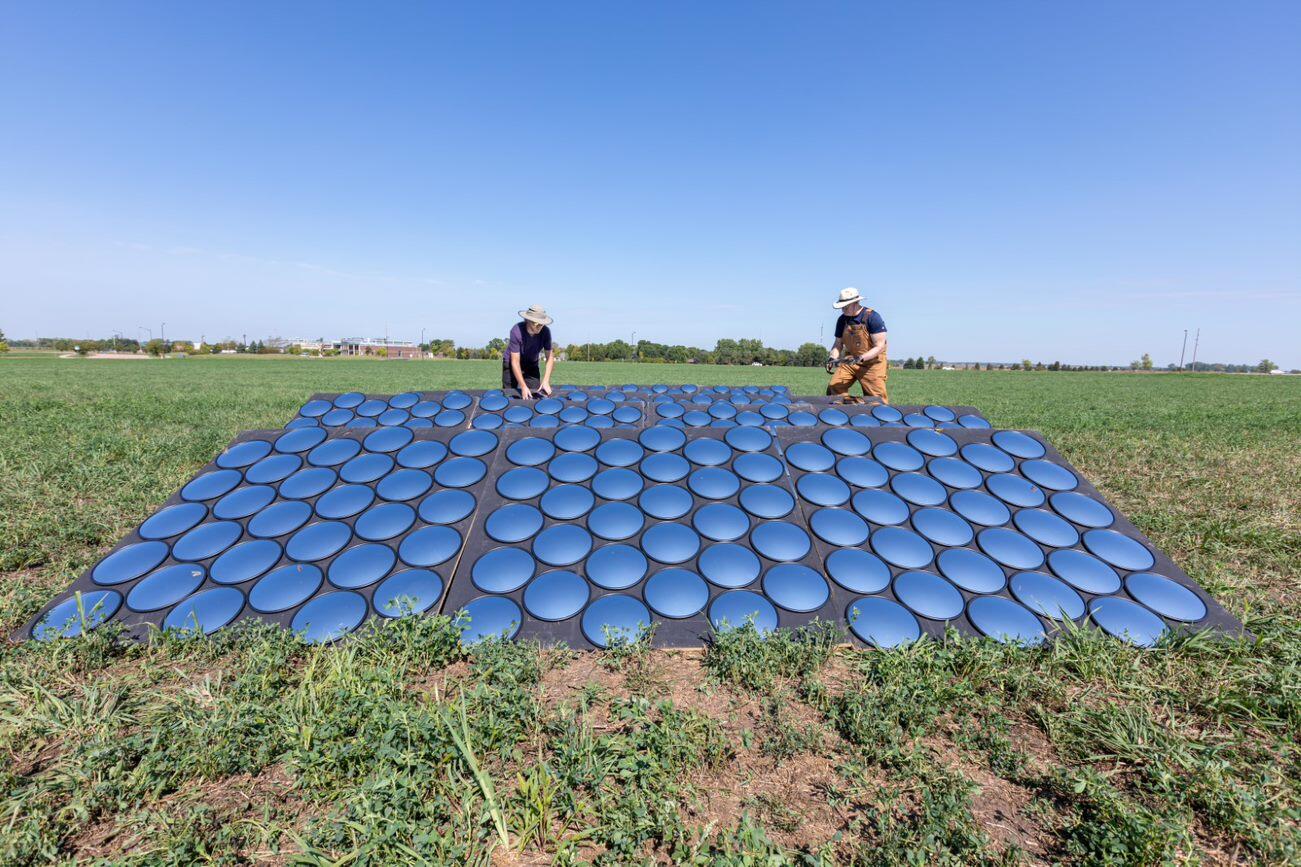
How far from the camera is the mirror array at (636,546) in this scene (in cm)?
295

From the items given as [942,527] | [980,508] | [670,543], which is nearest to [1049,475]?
[980,508]

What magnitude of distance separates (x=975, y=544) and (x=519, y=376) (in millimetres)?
6182

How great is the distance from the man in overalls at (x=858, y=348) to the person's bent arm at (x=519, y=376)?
4.93 meters

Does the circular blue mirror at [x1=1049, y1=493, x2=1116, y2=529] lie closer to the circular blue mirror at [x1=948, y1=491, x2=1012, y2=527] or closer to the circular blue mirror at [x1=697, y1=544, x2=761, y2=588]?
the circular blue mirror at [x1=948, y1=491, x2=1012, y2=527]

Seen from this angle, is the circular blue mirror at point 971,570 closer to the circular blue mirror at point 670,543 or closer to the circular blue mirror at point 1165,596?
the circular blue mirror at point 1165,596

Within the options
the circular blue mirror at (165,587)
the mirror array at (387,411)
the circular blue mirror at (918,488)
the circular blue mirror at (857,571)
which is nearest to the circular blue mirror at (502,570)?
the circular blue mirror at (165,587)

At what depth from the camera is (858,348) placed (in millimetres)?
7637

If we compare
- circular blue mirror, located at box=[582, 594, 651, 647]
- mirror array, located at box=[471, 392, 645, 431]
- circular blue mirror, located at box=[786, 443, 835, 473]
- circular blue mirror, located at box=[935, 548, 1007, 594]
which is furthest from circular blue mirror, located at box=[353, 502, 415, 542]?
circular blue mirror, located at box=[935, 548, 1007, 594]

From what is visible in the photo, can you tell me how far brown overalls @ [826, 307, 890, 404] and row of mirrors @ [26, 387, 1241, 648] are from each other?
3.07 metres

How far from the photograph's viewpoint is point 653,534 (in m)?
3.50

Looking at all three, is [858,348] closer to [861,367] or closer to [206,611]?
[861,367]

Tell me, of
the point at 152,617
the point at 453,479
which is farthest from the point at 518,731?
the point at 152,617

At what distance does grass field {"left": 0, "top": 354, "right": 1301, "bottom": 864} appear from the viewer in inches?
65.7

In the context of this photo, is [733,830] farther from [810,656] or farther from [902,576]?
[902,576]
